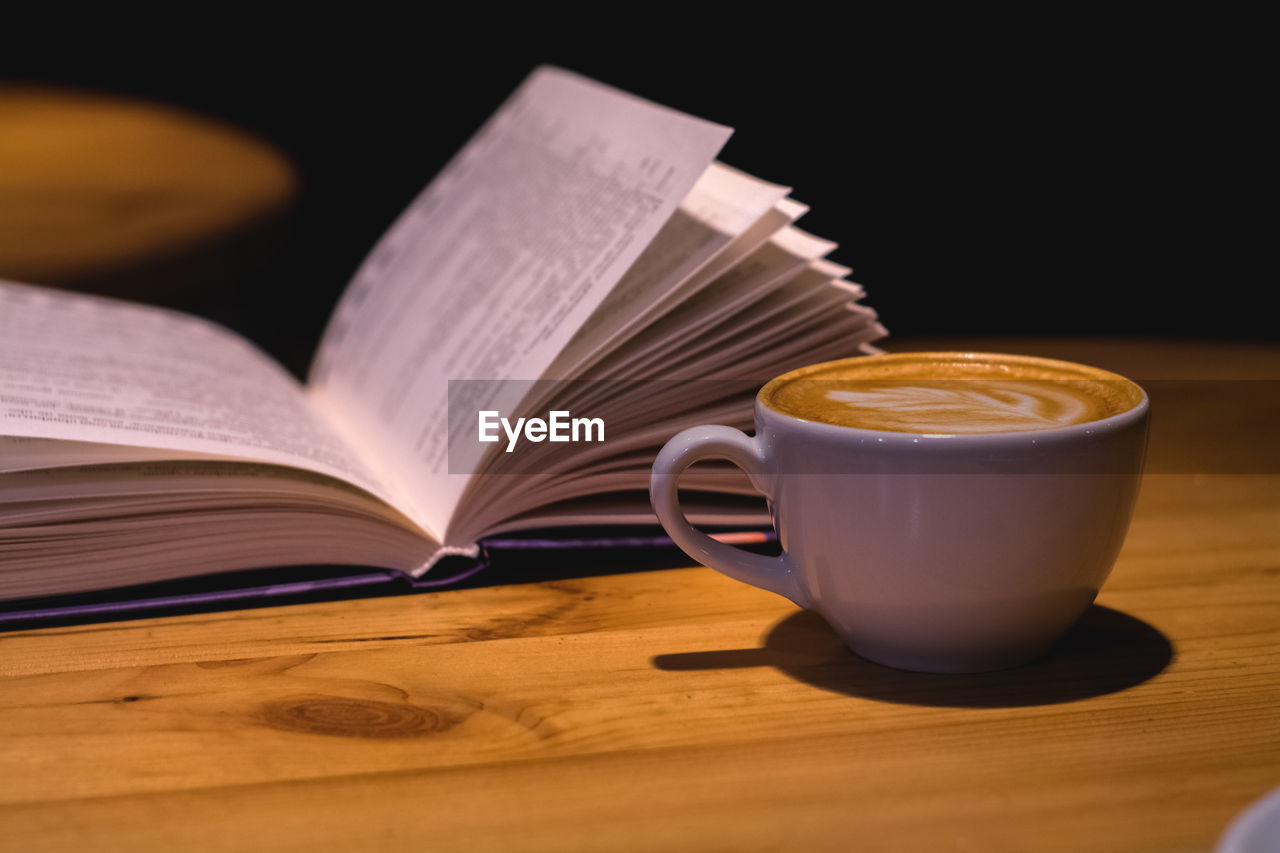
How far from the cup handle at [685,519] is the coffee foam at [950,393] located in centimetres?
2

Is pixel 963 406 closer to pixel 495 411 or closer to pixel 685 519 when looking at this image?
pixel 685 519

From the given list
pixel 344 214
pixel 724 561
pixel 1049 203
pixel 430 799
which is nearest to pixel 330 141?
pixel 344 214

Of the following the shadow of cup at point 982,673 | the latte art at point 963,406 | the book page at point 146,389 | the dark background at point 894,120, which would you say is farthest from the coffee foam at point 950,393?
the dark background at point 894,120

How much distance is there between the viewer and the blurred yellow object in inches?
57.3

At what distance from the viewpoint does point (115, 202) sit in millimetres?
1461

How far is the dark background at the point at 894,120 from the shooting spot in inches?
65.1

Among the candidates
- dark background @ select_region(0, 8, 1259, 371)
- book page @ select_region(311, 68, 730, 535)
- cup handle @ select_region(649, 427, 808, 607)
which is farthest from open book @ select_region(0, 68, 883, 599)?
dark background @ select_region(0, 8, 1259, 371)

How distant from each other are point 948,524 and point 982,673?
0.29 feet

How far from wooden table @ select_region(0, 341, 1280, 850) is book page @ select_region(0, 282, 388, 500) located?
3.9 inches

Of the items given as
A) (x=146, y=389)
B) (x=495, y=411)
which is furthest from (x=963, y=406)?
(x=146, y=389)

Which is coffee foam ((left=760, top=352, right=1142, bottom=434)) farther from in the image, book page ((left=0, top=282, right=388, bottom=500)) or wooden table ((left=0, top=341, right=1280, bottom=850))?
book page ((left=0, top=282, right=388, bottom=500))

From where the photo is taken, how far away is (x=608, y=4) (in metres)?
1.68

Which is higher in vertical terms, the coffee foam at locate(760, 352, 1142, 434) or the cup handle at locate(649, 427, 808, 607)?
the coffee foam at locate(760, 352, 1142, 434)

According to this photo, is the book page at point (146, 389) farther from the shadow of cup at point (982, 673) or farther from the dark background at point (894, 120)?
the dark background at point (894, 120)
